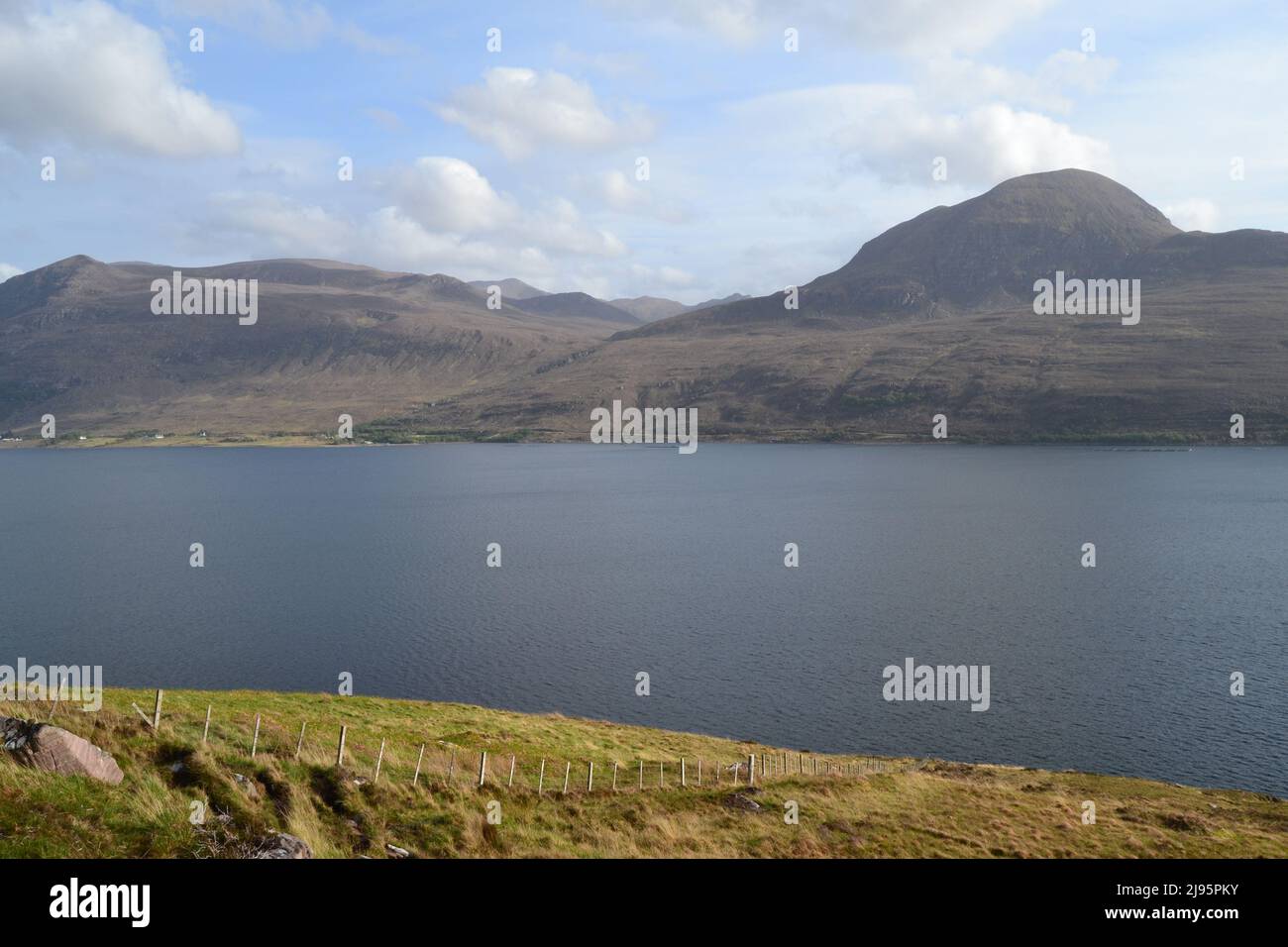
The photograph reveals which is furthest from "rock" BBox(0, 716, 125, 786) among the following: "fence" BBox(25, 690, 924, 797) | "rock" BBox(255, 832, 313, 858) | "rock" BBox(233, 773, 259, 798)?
"rock" BBox(255, 832, 313, 858)

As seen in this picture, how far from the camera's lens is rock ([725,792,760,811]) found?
1034 inches

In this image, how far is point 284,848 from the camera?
51.7 feet

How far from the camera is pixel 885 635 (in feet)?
222

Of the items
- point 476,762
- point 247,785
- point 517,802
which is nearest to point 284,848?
point 247,785

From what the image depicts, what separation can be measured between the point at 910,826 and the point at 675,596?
5591cm

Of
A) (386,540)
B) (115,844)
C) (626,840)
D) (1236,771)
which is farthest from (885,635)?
(386,540)

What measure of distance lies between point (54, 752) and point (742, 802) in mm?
18697

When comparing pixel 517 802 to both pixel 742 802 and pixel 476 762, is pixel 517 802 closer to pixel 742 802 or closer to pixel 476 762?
pixel 476 762

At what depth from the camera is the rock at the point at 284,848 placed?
15.4 meters

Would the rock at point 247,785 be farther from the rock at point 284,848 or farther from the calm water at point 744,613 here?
the calm water at point 744,613

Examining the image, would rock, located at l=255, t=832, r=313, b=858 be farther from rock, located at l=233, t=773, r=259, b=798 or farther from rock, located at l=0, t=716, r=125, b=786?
rock, located at l=0, t=716, r=125, b=786

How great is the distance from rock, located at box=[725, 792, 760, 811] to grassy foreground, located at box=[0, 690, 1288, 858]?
15cm

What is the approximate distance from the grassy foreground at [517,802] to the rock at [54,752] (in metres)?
0.41

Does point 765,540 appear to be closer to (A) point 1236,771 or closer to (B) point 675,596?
(B) point 675,596
